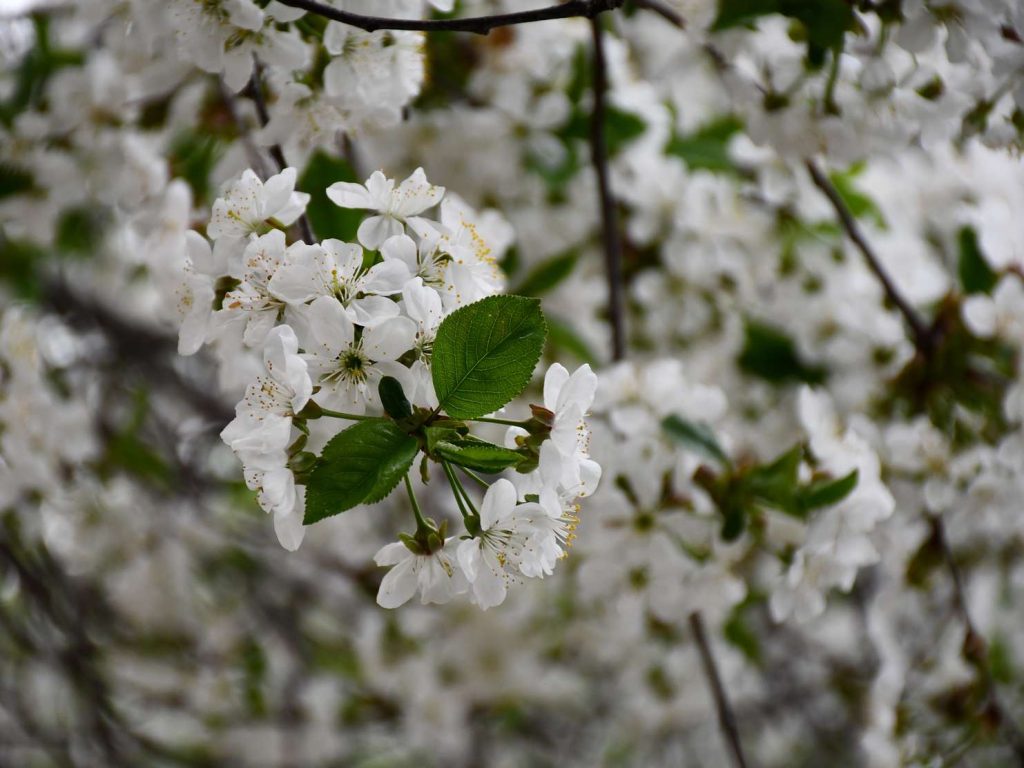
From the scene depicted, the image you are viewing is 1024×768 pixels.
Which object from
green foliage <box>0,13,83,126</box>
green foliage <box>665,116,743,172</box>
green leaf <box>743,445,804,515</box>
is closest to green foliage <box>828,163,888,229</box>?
green foliage <box>665,116,743,172</box>

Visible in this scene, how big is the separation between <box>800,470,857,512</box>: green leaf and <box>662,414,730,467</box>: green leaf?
0.33 ft

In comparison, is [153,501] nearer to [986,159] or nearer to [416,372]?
[416,372]

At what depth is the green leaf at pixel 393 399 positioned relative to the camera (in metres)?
0.65

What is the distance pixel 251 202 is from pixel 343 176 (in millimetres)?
375

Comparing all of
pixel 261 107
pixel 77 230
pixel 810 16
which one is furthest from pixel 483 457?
pixel 77 230

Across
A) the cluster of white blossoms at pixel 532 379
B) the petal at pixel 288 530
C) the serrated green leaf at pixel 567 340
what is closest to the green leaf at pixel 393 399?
the cluster of white blossoms at pixel 532 379

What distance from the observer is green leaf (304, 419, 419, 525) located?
631 millimetres

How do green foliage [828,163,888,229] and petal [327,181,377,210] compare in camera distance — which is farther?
green foliage [828,163,888,229]

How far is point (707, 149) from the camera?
1595mm

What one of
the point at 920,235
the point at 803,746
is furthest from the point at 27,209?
the point at 803,746

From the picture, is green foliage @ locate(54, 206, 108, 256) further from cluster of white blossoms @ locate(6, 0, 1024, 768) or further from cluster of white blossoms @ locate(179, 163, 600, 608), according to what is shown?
cluster of white blossoms @ locate(179, 163, 600, 608)

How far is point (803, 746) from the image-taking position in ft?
9.73

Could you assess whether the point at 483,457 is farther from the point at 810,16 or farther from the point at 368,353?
the point at 810,16

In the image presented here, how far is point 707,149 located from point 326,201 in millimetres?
830
